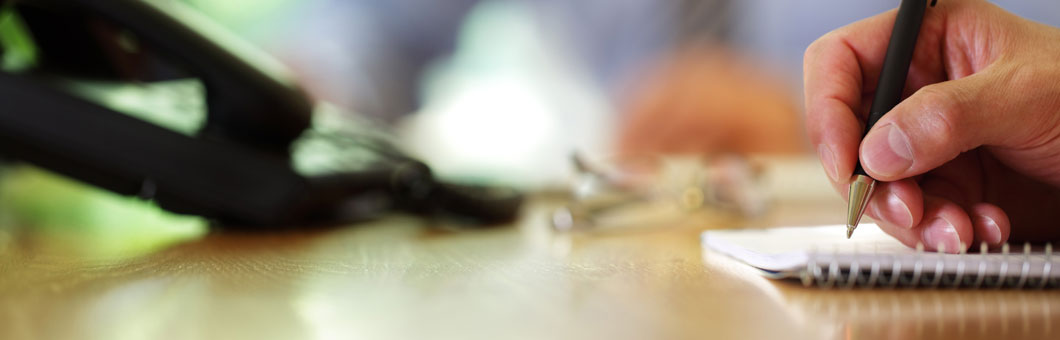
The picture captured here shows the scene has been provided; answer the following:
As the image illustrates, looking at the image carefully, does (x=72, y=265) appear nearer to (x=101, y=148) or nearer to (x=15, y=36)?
(x=101, y=148)

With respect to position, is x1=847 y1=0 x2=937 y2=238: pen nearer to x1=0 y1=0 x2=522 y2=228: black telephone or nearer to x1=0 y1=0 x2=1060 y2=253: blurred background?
x1=0 y1=0 x2=522 y2=228: black telephone

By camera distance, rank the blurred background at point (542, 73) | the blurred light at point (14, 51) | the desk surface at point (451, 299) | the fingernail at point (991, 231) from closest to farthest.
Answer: the desk surface at point (451, 299) < the fingernail at point (991, 231) < the blurred light at point (14, 51) < the blurred background at point (542, 73)

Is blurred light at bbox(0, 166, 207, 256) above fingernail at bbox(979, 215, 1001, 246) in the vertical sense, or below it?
above

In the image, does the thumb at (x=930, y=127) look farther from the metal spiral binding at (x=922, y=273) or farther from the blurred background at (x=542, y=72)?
the blurred background at (x=542, y=72)

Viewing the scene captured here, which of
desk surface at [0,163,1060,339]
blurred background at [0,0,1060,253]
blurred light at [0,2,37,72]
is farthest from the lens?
blurred background at [0,0,1060,253]

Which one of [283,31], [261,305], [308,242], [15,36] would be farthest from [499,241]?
[283,31]

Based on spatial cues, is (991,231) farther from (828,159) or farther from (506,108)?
(506,108)

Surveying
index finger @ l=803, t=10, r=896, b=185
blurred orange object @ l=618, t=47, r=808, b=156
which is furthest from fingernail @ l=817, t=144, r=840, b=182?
blurred orange object @ l=618, t=47, r=808, b=156

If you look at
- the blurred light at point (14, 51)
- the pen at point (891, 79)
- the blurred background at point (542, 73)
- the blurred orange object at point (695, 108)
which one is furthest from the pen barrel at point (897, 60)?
the blurred orange object at point (695, 108)
